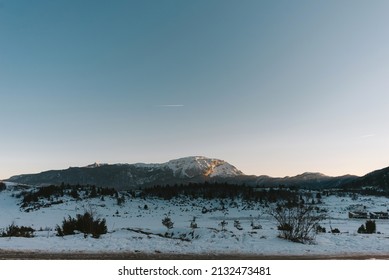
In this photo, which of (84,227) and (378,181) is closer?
(84,227)

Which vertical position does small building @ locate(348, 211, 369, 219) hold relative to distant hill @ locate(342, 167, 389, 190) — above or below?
below

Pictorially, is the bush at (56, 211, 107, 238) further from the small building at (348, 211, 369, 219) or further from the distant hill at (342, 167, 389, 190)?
the distant hill at (342, 167, 389, 190)

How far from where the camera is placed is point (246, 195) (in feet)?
207

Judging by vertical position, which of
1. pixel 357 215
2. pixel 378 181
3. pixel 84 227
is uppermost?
pixel 378 181


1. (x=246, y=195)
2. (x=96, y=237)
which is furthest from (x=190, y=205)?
(x=96, y=237)

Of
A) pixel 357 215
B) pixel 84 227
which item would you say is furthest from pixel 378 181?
pixel 84 227

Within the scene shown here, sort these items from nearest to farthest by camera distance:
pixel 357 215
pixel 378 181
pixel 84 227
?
1. pixel 84 227
2. pixel 357 215
3. pixel 378 181

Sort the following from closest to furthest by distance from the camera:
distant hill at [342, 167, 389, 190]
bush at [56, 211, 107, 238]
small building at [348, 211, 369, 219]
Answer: bush at [56, 211, 107, 238] → small building at [348, 211, 369, 219] → distant hill at [342, 167, 389, 190]

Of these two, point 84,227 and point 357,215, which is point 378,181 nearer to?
point 357,215

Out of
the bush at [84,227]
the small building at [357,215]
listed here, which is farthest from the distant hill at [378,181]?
the bush at [84,227]

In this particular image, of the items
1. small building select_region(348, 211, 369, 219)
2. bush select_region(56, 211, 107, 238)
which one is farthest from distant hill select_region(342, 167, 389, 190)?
bush select_region(56, 211, 107, 238)

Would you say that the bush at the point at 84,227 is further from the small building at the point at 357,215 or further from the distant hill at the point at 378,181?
Result: the distant hill at the point at 378,181

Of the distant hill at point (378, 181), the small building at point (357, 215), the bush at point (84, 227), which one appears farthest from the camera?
the distant hill at point (378, 181)

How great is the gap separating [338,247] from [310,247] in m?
1.06
